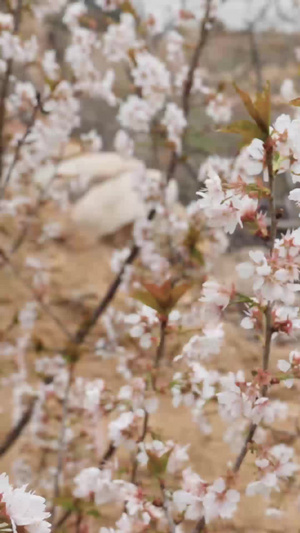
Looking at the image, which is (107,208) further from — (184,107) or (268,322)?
(268,322)

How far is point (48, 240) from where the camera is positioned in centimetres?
512

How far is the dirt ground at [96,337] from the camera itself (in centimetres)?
189

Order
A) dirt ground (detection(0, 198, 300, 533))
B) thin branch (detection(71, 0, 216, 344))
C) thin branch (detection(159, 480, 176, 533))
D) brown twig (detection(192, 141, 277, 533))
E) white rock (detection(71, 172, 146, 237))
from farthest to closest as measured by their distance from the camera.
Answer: white rock (detection(71, 172, 146, 237))
thin branch (detection(71, 0, 216, 344))
dirt ground (detection(0, 198, 300, 533))
thin branch (detection(159, 480, 176, 533))
brown twig (detection(192, 141, 277, 533))

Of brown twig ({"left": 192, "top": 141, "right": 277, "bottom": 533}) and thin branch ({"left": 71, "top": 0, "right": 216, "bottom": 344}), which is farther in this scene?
thin branch ({"left": 71, "top": 0, "right": 216, "bottom": 344})

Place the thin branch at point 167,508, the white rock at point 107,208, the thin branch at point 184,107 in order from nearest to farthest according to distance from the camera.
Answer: the thin branch at point 167,508 → the thin branch at point 184,107 → the white rock at point 107,208

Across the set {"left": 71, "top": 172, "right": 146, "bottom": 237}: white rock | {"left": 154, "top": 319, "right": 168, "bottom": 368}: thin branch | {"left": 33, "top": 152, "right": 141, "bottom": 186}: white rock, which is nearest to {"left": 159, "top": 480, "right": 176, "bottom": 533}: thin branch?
{"left": 154, "top": 319, "right": 168, "bottom": 368}: thin branch

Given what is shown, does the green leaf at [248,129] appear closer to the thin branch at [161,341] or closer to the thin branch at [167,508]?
the thin branch at [161,341]

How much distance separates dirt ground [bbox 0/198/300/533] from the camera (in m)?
1.89

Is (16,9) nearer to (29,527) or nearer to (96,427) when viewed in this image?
(96,427)

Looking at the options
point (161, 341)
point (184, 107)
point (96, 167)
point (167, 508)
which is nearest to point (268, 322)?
point (161, 341)

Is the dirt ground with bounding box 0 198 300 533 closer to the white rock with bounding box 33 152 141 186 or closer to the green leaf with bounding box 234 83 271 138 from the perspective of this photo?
the green leaf with bounding box 234 83 271 138

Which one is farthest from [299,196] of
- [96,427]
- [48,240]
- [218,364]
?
[48,240]

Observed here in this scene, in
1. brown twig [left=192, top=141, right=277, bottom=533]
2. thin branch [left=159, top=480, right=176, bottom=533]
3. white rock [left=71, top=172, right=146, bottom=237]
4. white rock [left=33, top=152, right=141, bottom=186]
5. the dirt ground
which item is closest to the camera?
brown twig [left=192, top=141, right=277, bottom=533]


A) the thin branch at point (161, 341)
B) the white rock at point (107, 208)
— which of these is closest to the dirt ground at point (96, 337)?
the thin branch at point (161, 341)
